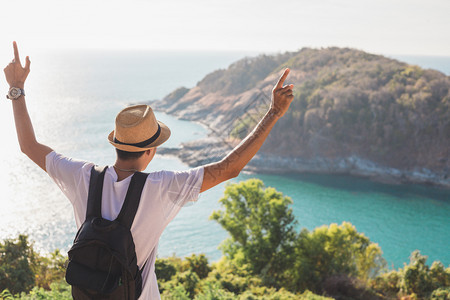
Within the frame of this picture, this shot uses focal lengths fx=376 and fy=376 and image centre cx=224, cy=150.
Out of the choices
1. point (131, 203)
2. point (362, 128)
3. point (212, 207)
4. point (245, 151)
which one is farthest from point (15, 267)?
point (362, 128)

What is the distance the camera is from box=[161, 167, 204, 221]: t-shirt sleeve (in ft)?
4.90

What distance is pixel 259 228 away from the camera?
52.3ft

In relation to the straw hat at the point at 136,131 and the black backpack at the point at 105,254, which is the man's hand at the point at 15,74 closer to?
the straw hat at the point at 136,131

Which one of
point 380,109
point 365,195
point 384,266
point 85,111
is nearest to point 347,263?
point 384,266

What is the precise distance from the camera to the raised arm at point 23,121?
1.73 m

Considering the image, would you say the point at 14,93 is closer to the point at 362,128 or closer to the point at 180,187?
the point at 180,187

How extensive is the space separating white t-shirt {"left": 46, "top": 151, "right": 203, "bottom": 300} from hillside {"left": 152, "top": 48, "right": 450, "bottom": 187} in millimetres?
35965

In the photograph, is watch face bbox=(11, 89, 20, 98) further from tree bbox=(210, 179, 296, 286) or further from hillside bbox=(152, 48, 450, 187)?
hillside bbox=(152, 48, 450, 187)

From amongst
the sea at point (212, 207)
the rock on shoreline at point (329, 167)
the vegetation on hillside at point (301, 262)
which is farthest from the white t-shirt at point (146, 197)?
the rock on shoreline at point (329, 167)

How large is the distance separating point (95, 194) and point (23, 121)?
0.63 meters

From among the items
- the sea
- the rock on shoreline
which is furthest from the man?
the rock on shoreline

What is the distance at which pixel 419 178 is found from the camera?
131 feet

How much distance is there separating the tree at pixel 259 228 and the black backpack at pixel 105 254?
14.0 meters

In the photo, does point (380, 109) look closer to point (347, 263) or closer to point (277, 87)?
point (347, 263)
